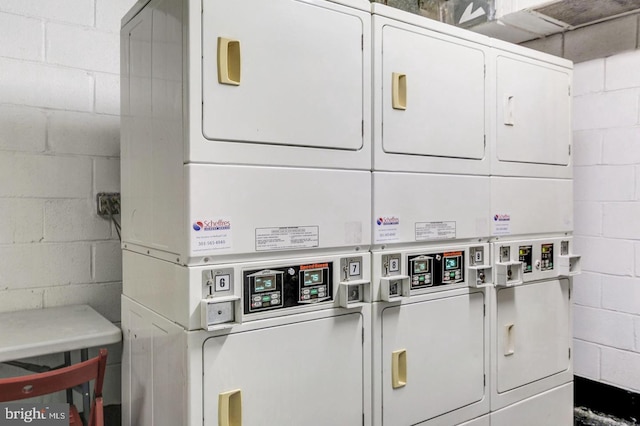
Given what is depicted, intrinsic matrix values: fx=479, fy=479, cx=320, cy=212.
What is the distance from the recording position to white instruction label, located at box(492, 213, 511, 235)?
2070 millimetres

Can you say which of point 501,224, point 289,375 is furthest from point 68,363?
point 501,224

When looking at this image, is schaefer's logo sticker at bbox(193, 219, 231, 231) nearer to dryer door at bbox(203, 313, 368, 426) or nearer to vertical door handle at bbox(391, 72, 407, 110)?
dryer door at bbox(203, 313, 368, 426)

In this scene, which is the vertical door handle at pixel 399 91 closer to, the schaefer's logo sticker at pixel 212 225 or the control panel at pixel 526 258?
the schaefer's logo sticker at pixel 212 225

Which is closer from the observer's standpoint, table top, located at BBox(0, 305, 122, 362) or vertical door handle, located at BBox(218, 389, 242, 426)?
vertical door handle, located at BBox(218, 389, 242, 426)

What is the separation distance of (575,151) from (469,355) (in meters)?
1.48

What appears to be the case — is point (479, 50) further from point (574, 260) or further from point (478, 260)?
point (574, 260)

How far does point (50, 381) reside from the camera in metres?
1.37

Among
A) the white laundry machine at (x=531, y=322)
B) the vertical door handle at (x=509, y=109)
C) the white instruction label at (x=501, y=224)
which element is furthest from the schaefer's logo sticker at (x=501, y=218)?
the vertical door handle at (x=509, y=109)

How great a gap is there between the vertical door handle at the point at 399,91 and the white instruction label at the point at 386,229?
0.41 meters

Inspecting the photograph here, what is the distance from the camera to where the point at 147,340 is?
63.9 inches

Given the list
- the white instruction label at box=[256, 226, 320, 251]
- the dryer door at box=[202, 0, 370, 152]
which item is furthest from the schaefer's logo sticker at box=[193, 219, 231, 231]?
the dryer door at box=[202, 0, 370, 152]

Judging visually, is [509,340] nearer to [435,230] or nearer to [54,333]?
[435,230]

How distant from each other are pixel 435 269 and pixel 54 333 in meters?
1.39

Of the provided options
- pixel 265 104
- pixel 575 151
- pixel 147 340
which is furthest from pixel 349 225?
pixel 575 151
